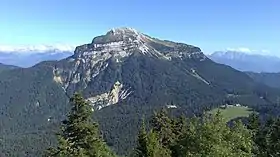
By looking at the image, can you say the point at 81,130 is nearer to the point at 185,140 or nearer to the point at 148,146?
the point at 148,146

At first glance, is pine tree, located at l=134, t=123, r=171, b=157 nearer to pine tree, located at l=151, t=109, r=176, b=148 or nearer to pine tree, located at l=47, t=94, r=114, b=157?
pine tree, located at l=47, t=94, r=114, b=157

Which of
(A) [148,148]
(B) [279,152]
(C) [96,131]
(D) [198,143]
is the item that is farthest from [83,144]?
(B) [279,152]

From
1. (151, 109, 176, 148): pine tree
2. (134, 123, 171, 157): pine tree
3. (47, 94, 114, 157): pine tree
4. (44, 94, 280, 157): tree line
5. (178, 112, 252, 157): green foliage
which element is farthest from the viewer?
(151, 109, 176, 148): pine tree

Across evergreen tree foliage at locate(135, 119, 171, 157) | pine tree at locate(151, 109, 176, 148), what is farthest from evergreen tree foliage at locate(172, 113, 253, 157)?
pine tree at locate(151, 109, 176, 148)

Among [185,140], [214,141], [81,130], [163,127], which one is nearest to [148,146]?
[81,130]

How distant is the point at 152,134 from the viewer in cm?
3991

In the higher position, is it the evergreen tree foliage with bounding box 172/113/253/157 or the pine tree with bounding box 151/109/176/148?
the evergreen tree foliage with bounding box 172/113/253/157

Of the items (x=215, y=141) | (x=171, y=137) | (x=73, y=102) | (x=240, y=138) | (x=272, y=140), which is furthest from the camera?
(x=171, y=137)

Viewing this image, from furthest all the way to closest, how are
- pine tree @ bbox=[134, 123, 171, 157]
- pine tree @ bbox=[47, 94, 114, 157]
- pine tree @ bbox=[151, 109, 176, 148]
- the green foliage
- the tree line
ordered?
pine tree @ bbox=[151, 109, 176, 148] → pine tree @ bbox=[134, 123, 171, 157] → pine tree @ bbox=[47, 94, 114, 157] → the tree line → the green foliage

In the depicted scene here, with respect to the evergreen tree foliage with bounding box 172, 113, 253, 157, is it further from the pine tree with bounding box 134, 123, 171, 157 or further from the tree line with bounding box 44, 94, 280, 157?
the pine tree with bounding box 134, 123, 171, 157

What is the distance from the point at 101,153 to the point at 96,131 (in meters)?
1.80

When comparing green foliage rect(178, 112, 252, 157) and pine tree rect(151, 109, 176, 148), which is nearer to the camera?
green foliage rect(178, 112, 252, 157)

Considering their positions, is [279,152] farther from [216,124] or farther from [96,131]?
[96,131]

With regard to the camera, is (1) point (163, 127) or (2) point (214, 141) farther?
(1) point (163, 127)
